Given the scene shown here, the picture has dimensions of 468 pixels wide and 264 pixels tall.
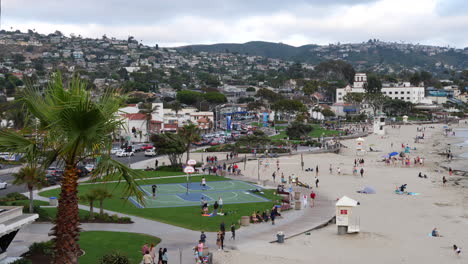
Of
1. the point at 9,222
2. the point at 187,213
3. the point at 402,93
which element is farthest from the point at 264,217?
the point at 402,93

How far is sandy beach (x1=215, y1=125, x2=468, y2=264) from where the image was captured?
1962cm

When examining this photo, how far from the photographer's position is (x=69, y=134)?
9.26 meters

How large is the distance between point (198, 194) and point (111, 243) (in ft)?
44.2

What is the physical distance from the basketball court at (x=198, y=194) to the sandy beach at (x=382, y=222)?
203 inches

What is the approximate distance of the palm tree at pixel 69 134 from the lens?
9.14m

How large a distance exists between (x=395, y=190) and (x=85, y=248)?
24754mm

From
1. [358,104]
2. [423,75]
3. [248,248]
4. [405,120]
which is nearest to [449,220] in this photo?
[248,248]

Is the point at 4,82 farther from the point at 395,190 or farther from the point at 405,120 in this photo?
the point at 395,190

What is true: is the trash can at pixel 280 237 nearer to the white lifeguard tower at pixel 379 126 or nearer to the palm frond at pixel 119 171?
the palm frond at pixel 119 171

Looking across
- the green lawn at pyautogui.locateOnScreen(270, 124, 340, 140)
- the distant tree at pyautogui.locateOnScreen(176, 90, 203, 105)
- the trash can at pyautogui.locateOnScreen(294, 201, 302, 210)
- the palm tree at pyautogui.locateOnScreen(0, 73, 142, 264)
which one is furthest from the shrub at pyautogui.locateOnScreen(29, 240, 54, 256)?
the distant tree at pyautogui.locateOnScreen(176, 90, 203, 105)

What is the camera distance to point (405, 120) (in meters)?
117

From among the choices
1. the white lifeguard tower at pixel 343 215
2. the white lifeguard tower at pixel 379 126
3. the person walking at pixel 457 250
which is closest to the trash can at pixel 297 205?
the white lifeguard tower at pixel 343 215

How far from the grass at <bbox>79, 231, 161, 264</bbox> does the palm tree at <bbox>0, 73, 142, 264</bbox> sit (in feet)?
26.1

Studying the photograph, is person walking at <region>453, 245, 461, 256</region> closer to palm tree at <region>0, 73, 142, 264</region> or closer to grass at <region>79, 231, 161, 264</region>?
grass at <region>79, 231, 161, 264</region>
